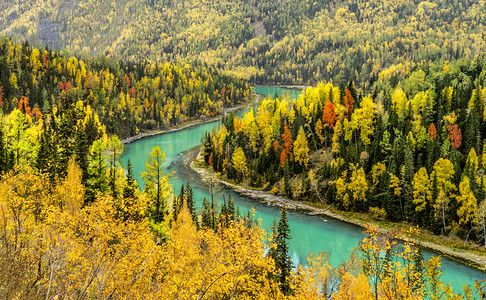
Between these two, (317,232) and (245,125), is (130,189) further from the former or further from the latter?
(245,125)

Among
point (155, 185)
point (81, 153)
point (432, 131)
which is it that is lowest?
point (155, 185)

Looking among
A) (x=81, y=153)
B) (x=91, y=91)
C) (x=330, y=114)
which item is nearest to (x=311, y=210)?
(x=330, y=114)

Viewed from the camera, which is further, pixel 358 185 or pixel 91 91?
pixel 91 91

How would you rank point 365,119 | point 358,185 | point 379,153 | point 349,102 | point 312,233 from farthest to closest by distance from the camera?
point 349,102 < point 365,119 < point 379,153 < point 358,185 < point 312,233

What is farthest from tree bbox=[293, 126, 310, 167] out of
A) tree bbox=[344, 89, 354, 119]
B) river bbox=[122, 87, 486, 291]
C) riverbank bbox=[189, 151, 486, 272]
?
river bbox=[122, 87, 486, 291]

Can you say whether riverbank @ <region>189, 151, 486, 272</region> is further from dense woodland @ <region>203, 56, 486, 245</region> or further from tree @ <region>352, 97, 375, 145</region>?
tree @ <region>352, 97, 375, 145</region>

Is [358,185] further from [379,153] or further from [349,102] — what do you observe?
[349,102]
